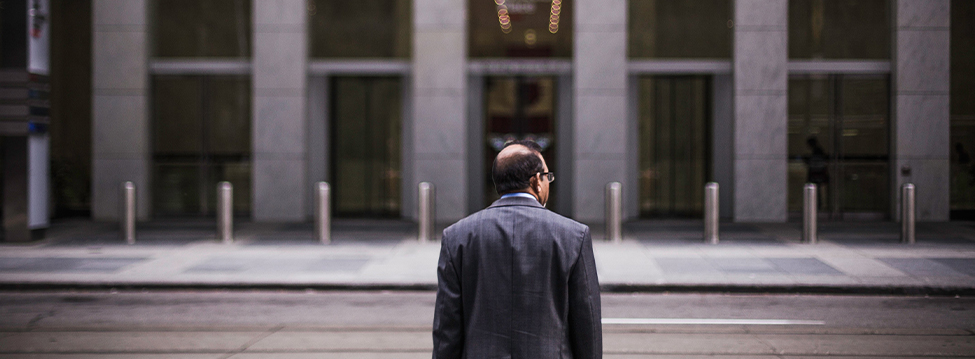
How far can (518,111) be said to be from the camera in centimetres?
1697

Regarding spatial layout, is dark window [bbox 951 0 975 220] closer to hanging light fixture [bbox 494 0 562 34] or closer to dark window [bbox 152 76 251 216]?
hanging light fixture [bbox 494 0 562 34]

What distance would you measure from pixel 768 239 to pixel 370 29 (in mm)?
9102

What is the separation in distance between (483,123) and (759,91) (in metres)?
5.76

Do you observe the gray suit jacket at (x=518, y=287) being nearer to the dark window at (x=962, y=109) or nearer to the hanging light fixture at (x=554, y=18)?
the hanging light fixture at (x=554, y=18)

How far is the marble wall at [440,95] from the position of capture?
52.7ft

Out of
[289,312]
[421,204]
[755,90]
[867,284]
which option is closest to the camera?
[289,312]

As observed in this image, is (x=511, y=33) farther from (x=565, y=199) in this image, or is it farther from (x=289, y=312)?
(x=289, y=312)

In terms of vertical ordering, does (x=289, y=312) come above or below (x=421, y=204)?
below

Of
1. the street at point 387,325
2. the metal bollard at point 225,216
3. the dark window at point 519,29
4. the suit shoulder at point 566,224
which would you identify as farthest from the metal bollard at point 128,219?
the suit shoulder at point 566,224

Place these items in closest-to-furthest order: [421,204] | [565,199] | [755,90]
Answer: [421,204] → [755,90] → [565,199]

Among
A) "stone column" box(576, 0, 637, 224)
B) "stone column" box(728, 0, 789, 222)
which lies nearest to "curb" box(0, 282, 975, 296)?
"stone column" box(576, 0, 637, 224)

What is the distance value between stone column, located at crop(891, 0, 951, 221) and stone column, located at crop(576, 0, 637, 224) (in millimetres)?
5583

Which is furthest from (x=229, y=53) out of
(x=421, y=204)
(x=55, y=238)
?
(x=421, y=204)

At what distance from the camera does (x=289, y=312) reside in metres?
7.43
